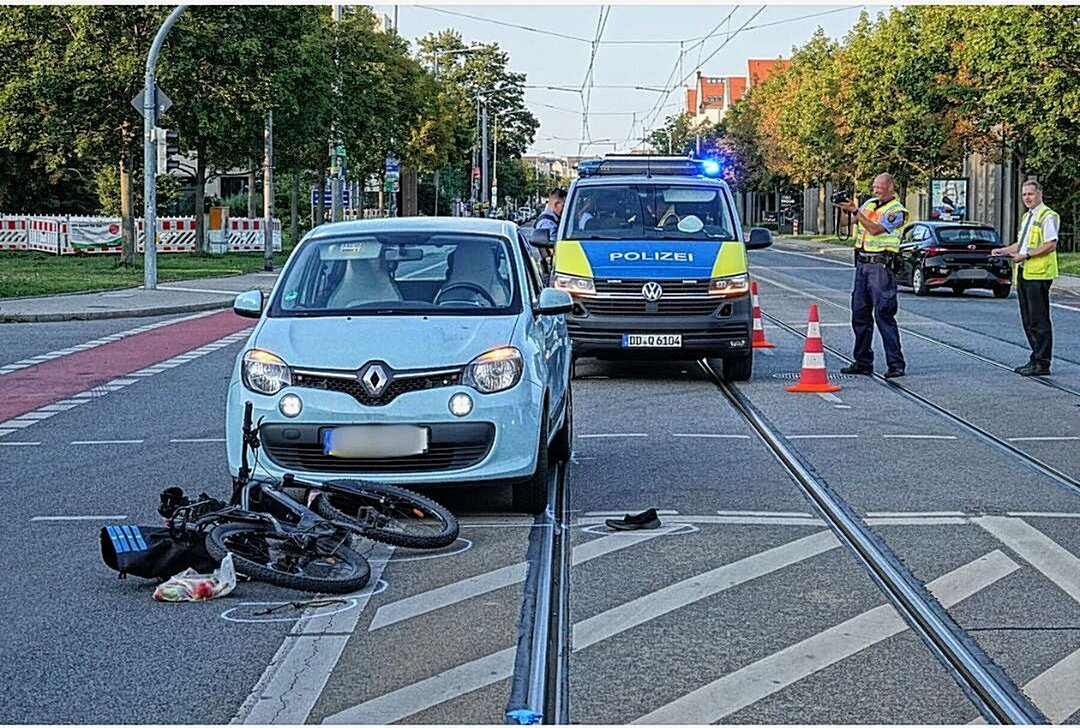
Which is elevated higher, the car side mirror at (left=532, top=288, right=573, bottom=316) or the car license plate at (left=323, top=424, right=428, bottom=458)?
the car side mirror at (left=532, top=288, right=573, bottom=316)

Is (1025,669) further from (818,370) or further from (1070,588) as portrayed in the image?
(818,370)

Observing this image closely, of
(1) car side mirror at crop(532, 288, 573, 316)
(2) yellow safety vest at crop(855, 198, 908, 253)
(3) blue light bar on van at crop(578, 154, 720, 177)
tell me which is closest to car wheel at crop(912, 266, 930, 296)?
(3) blue light bar on van at crop(578, 154, 720, 177)

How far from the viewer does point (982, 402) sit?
44.8ft

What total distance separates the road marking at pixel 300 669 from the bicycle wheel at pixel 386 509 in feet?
2.99

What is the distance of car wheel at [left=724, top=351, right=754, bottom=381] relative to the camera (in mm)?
15195

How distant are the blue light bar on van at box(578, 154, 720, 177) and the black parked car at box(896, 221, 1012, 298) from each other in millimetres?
10970

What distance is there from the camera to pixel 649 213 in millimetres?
15758

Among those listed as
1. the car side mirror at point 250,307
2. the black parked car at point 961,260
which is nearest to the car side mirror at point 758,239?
the car side mirror at point 250,307

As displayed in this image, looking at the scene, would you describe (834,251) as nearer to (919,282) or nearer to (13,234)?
(13,234)

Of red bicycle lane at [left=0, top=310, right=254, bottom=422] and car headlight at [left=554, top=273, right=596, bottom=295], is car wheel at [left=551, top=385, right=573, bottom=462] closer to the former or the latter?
car headlight at [left=554, top=273, right=596, bottom=295]

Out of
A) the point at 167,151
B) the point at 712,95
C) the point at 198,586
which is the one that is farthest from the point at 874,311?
the point at 712,95

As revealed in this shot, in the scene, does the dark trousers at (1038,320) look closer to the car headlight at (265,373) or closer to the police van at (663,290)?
the police van at (663,290)

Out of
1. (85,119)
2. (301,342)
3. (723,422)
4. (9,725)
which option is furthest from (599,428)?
(85,119)

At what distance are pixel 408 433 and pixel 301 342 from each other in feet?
2.89
